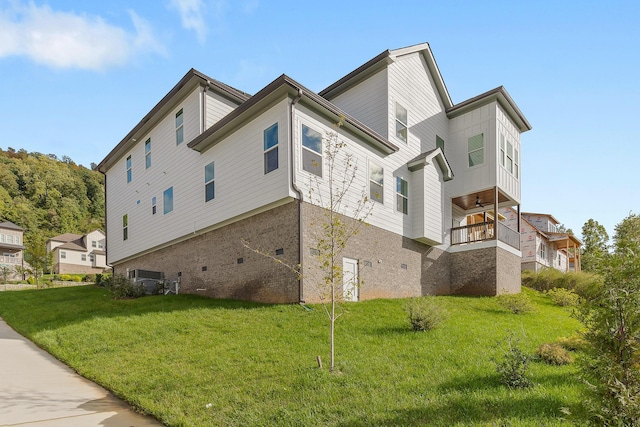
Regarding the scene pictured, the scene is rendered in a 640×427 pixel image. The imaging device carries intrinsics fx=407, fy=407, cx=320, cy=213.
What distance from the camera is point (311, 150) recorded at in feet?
43.7

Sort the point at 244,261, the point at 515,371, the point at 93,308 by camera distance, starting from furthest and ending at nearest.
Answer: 1. the point at 244,261
2. the point at 93,308
3. the point at 515,371

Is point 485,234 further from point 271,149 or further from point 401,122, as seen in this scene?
point 271,149

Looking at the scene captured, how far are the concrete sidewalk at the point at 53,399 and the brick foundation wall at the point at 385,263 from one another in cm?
633

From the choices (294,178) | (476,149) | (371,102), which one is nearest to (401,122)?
(371,102)

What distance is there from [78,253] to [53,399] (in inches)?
2320

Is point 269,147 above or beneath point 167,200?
above

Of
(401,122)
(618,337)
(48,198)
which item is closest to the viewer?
(618,337)

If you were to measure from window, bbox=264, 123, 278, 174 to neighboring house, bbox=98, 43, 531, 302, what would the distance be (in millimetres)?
35

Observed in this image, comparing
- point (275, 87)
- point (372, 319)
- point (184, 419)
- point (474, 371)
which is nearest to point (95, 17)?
point (275, 87)

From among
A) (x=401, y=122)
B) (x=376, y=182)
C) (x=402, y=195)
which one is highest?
(x=401, y=122)

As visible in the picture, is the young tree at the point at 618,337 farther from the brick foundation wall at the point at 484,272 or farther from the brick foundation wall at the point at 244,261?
the brick foundation wall at the point at 484,272

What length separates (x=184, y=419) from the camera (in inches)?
217

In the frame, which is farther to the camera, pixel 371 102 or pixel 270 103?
pixel 371 102

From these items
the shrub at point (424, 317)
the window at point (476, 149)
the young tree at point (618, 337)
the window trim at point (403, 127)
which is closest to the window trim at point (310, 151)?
the window trim at point (403, 127)
